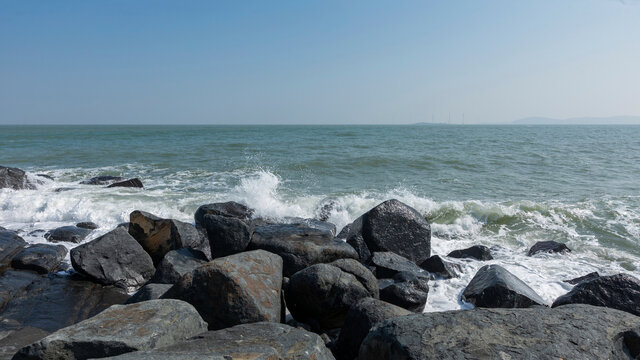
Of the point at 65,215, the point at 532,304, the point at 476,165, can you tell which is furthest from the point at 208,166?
the point at 532,304

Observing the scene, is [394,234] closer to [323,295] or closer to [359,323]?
[323,295]

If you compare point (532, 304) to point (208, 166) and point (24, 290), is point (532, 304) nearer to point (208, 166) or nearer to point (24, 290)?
point (24, 290)

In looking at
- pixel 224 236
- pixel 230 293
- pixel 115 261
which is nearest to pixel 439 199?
pixel 224 236

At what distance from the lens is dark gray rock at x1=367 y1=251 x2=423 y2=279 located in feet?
19.8

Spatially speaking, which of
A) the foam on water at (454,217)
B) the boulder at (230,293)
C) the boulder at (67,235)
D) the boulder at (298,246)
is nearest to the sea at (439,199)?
the foam on water at (454,217)

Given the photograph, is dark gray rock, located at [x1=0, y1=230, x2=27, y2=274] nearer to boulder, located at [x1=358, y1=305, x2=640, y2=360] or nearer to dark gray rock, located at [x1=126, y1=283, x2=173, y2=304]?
dark gray rock, located at [x1=126, y1=283, x2=173, y2=304]

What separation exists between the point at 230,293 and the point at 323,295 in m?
1.12

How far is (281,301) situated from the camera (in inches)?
182

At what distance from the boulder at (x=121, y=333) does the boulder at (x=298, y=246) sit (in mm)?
2112

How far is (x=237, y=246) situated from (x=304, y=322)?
1591 mm

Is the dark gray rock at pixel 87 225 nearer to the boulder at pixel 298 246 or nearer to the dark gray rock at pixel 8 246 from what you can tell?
the dark gray rock at pixel 8 246

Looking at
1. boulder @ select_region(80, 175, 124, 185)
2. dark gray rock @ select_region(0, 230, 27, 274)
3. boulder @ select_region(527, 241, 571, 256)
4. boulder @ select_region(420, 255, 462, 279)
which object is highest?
boulder @ select_region(80, 175, 124, 185)

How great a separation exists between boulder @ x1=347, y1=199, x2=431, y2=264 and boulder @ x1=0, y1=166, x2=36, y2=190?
1187 centimetres

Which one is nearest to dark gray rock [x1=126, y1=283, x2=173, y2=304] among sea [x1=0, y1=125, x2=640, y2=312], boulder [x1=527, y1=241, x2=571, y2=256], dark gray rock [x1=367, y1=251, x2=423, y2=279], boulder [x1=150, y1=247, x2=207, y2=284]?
boulder [x1=150, y1=247, x2=207, y2=284]
